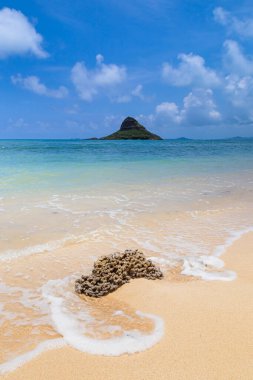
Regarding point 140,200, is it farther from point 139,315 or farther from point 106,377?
point 106,377

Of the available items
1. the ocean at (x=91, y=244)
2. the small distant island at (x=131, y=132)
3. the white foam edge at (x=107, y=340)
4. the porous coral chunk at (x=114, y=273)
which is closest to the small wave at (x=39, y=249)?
the ocean at (x=91, y=244)

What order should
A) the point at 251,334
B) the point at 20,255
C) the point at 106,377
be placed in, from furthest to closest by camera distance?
the point at 20,255, the point at 251,334, the point at 106,377

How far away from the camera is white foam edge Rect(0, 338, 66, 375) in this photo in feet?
8.62

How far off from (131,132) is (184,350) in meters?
132

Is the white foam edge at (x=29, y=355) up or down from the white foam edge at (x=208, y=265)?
down

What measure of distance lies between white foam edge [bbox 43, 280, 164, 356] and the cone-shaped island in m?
124

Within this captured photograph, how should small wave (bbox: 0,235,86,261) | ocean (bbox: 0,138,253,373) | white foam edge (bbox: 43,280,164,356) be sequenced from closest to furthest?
white foam edge (bbox: 43,280,164,356) → ocean (bbox: 0,138,253,373) → small wave (bbox: 0,235,86,261)

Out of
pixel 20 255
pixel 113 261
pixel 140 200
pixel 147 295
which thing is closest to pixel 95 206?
pixel 140 200

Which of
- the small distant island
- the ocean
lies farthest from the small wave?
the small distant island

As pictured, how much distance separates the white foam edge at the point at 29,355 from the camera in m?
2.63

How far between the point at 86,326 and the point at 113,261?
1.23m

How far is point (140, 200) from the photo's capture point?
10.1 m

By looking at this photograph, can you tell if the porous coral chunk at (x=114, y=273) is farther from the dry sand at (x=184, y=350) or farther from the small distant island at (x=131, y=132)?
the small distant island at (x=131, y=132)

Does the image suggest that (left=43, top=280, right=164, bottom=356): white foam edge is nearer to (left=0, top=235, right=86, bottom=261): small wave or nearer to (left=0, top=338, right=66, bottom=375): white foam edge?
(left=0, top=338, right=66, bottom=375): white foam edge
